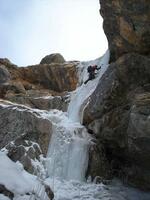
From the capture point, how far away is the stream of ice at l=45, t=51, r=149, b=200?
13375mm

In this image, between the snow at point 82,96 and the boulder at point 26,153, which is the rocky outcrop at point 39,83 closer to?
the snow at point 82,96

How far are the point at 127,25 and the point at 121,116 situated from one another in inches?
171

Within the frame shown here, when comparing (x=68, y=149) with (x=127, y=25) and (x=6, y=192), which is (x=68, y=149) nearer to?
(x=127, y=25)

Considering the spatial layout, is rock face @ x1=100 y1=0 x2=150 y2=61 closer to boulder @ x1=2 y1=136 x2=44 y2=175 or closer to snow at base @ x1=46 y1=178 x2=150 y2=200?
snow at base @ x1=46 y1=178 x2=150 y2=200

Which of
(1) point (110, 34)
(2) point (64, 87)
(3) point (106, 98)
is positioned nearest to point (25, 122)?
(3) point (106, 98)

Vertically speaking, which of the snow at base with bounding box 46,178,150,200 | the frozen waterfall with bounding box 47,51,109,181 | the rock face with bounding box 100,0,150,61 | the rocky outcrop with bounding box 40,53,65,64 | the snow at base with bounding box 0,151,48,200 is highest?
the rock face with bounding box 100,0,150,61

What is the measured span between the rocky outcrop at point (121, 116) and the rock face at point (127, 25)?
2.25 feet

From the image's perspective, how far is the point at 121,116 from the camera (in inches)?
594

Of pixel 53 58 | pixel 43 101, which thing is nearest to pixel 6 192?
pixel 43 101

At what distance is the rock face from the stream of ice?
4204mm

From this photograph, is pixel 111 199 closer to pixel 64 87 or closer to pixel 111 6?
pixel 111 6

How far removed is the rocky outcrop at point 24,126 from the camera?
1514 centimetres

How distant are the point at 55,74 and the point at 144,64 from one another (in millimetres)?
12626

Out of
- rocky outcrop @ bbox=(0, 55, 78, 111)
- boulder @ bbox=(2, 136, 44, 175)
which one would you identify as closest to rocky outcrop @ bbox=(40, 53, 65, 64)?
rocky outcrop @ bbox=(0, 55, 78, 111)
